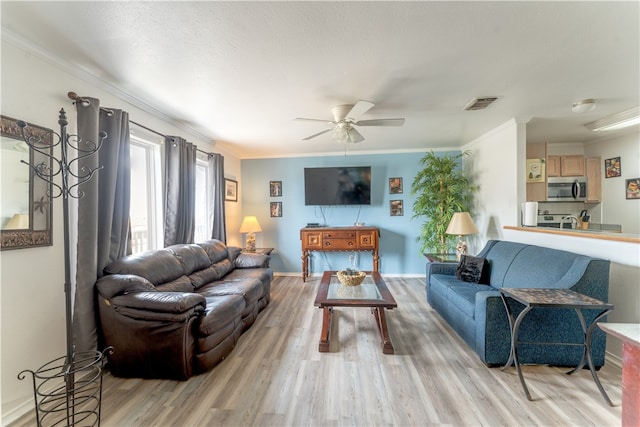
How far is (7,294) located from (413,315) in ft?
11.6

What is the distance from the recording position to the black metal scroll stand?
4.29 ft

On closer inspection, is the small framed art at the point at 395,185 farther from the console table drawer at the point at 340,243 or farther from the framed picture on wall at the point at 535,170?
the framed picture on wall at the point at 535,170

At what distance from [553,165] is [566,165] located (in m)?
0.20

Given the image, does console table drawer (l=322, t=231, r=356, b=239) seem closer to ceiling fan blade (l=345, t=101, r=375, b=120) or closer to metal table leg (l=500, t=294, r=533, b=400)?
ceiling fan blade (l=345, t=101, r=375, b=120)

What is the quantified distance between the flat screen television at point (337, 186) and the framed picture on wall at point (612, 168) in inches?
146

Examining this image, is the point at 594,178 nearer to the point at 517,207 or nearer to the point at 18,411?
the point at 517,207

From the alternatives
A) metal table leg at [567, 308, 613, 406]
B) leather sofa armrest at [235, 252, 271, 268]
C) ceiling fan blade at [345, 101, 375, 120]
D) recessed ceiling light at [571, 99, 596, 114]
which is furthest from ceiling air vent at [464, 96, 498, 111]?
leather sofa armrest at [235, 252, 271, 268]

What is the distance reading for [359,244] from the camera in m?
4.43

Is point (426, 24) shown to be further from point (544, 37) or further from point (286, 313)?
point (286, 313)

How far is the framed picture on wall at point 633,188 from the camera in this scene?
3.62 metres

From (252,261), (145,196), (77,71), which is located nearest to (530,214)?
(252,261)

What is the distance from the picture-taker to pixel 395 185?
191 inches

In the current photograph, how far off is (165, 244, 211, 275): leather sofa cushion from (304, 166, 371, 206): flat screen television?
2.21 meters

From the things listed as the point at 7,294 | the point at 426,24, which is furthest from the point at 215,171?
the point at 426,24
